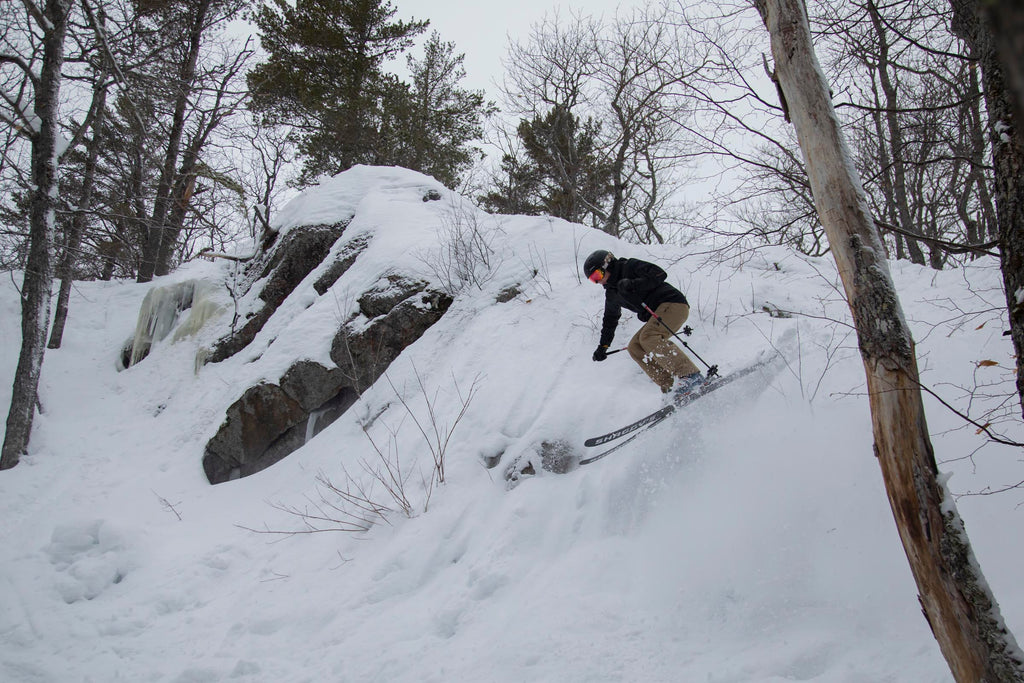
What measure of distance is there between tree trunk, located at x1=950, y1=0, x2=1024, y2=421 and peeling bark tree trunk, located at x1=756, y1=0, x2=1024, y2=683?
373 millimetres

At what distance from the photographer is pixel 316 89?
561 inches

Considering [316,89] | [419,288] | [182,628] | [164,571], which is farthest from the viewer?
[316,89]

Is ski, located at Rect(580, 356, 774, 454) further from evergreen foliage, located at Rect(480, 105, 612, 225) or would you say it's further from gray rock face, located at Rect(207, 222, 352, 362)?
evergreen foliage, located at Rect(480, 105, 612, 225)

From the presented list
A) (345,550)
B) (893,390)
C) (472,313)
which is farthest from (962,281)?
(345,550)

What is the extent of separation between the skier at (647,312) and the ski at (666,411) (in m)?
0.18

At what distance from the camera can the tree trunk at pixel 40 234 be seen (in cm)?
736

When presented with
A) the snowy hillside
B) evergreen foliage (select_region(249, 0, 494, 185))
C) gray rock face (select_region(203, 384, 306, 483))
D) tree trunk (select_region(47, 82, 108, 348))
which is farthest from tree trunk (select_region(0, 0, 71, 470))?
evergreen foliage (select_region(249, 0, 494, 185))

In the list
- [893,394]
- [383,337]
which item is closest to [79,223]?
[383,337]

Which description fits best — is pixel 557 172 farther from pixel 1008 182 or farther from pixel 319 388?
pixel 1008 182

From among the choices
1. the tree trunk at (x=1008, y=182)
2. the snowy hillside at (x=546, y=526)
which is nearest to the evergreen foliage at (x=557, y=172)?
the snowy hillside at (x=546, y=526)

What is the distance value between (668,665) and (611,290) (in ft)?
10.3

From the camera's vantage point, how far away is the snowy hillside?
9.39 feet

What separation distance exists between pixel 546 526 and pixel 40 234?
798cm

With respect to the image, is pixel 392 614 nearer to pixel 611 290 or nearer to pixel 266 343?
pixel 611 290
